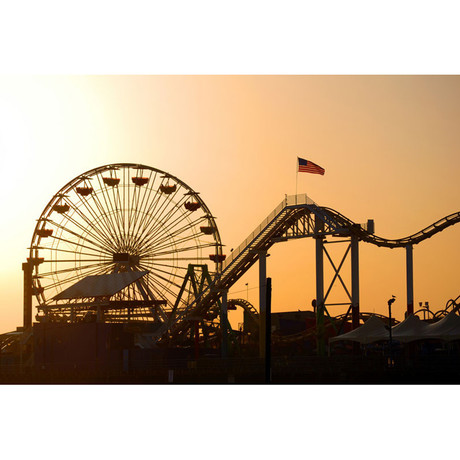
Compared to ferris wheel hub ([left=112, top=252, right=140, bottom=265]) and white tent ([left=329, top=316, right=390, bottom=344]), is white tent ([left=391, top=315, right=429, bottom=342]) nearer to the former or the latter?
white tent ([left=329, top=316, right=390, bottom=344])

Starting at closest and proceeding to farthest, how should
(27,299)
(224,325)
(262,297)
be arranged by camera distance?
(262,297) < (224,325) < (27,299)

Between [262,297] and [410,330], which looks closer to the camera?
[410,330]

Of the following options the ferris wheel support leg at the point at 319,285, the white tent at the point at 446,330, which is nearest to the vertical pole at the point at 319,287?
the ferris wheel support leg at the point at 319,285

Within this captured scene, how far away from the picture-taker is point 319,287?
71688 millimetres

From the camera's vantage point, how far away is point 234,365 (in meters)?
55.8

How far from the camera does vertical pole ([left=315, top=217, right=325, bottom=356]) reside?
69.9 metres

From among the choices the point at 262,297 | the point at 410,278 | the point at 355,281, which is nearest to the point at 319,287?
the point at 355,281

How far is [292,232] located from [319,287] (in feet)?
12.6

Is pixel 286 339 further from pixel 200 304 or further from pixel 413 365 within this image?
pixel 413 365

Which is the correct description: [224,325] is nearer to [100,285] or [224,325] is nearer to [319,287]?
[319,287]

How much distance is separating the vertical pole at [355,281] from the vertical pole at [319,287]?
1.81 metres

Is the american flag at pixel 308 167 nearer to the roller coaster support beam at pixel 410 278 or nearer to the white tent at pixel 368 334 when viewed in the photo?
the roller coaster support beam at pixel 410 278

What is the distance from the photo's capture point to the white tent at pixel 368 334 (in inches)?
2601
